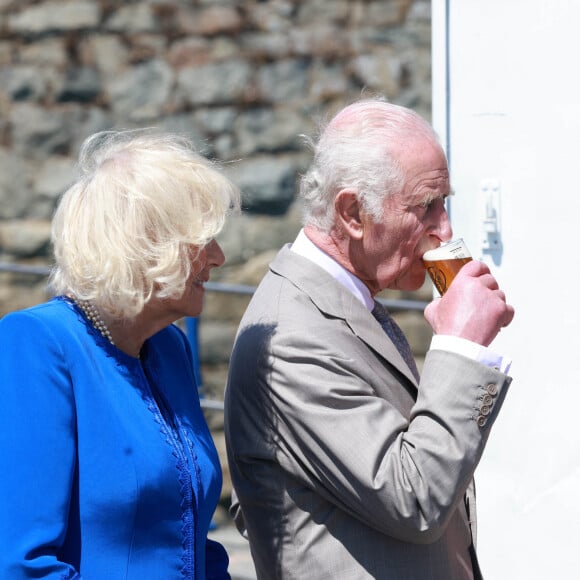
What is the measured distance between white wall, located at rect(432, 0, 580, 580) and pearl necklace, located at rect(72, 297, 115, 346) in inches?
50.0

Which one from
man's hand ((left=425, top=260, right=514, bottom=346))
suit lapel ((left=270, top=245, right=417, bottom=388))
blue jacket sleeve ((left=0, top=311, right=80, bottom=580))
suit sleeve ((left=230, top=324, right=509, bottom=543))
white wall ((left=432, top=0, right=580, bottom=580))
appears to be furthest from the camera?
white wall ((left=432, top=0, right=580, bottom=580))

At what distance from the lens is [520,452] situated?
2.96 metres

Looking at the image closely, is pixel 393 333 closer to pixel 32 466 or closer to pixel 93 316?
pixel 93 316

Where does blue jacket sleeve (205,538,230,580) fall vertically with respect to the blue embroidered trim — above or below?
below

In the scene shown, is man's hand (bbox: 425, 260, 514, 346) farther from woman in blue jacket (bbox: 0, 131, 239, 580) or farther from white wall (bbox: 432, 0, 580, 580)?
white wall (bbox: 432, 0, 580, 580)

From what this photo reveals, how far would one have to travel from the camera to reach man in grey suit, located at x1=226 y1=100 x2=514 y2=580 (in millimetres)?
1965

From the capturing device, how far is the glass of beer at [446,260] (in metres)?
2.19

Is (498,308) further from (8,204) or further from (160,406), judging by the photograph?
(8,204)

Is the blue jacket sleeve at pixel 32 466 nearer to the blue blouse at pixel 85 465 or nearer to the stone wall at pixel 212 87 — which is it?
the blue blouse at pixel 85 465

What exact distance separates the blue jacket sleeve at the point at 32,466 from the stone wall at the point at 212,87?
365cm

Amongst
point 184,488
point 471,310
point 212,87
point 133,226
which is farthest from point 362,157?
point 212,87

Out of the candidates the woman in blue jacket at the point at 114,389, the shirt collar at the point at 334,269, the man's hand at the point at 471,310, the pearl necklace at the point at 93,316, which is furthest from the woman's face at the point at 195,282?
the man's hand at the point at 471,310

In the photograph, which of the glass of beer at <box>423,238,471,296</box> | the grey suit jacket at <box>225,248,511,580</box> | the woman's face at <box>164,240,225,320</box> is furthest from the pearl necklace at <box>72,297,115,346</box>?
the glass of beer at <box>423,238,471,296</box>

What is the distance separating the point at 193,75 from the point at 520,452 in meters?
3.16
